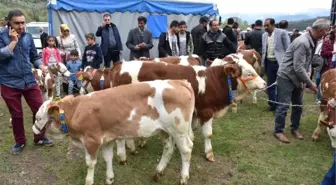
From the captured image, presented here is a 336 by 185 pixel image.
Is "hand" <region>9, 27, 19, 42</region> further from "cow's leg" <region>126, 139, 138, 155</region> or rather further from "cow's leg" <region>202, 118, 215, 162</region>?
"cow's leg" <region>202, 118, 215, 162</region>

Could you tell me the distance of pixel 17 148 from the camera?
17.5ft

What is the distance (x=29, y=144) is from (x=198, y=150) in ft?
9.32

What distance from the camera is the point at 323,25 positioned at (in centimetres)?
504

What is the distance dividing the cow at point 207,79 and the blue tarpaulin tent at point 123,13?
6.27 m

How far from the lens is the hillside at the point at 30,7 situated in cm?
3716

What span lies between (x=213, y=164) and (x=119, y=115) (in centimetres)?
185

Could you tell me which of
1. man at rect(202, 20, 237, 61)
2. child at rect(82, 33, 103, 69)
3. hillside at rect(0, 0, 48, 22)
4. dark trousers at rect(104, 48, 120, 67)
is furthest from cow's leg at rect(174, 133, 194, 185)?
hillside at rect(0, 0, 48, 22)

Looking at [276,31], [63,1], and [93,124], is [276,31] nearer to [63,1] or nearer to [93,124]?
[93,124]

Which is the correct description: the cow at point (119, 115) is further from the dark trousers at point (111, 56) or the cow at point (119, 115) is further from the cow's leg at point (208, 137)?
the dark trousers at point (111, 56)

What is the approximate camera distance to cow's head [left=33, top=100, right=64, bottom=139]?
3951mm

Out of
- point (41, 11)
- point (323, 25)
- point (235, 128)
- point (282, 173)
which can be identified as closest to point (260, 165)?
point (282, 173)

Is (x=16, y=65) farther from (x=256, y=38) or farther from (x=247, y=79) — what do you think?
(x=256, y=38)

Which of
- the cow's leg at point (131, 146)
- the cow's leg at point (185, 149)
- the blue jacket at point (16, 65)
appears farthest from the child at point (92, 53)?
the cow's leg at point (185, 149)

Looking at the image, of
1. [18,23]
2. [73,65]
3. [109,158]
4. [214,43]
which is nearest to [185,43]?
[214,43]
